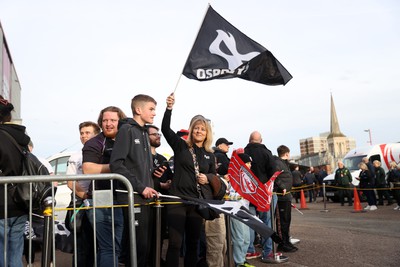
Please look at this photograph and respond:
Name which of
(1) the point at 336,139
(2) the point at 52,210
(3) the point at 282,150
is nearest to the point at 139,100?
(2) the point at 52,210

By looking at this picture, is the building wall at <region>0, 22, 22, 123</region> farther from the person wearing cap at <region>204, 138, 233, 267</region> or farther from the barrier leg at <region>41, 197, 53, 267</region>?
the barrier leg at <region>41, 197, 53, 267</region>

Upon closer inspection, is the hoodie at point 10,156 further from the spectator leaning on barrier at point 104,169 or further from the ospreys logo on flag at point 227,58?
the ospreys logo on flag at point 227,58

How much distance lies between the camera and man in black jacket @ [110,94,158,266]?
4.14 meters

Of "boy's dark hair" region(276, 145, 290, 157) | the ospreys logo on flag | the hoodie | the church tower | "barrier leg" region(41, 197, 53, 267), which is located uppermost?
the church tower

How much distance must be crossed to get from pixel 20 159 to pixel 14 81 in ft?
114

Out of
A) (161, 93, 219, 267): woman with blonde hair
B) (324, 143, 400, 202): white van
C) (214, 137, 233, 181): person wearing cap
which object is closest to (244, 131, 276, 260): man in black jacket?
(214, 137, 233, 181): person wearing cap

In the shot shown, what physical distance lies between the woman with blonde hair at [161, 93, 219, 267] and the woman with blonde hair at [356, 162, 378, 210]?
1350cm

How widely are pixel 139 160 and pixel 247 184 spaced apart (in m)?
2.17

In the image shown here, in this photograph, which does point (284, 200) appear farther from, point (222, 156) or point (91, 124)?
point (91, 124)

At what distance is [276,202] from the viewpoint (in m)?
7.25

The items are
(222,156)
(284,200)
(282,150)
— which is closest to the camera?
(222,156)

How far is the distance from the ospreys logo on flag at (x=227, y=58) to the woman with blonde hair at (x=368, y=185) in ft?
40.2

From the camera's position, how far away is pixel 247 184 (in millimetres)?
6082

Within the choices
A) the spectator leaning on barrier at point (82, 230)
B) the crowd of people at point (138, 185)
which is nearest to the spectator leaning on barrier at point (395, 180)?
the crowd of people at point (138, 185)
